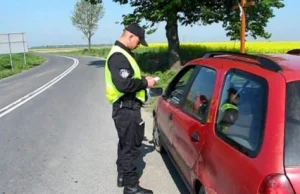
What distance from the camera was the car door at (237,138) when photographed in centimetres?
254

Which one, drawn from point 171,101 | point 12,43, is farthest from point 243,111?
point 12,43

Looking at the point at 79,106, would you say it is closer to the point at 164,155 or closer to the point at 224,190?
the point at 164,155

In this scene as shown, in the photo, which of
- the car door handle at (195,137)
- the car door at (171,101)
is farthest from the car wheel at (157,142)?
the car door handle at (195,137)

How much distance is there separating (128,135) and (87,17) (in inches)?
2612

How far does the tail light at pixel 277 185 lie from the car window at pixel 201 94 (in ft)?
3.94

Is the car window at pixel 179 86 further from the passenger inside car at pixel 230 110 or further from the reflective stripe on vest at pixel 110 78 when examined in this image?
the passenger inside car at pixel 230 110

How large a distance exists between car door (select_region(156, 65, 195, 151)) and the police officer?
436mm

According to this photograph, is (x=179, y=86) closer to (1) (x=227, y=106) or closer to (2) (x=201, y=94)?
(2) (x=201, y=94)

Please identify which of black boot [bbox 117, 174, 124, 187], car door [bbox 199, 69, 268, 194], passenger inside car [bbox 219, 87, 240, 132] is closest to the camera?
car door [bbox 199, 69, 268, 194]

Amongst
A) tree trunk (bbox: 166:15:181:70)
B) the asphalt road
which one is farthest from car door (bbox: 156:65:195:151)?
tree trunk (bbox: 166:15:181:70)

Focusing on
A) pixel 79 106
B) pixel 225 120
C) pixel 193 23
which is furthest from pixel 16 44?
pixel 225 120

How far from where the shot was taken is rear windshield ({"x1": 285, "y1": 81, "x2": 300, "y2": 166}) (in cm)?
237

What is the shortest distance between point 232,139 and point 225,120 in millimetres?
262

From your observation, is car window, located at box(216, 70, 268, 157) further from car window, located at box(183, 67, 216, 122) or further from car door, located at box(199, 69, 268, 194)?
car window, located at box(183, 67, 216, 122)
